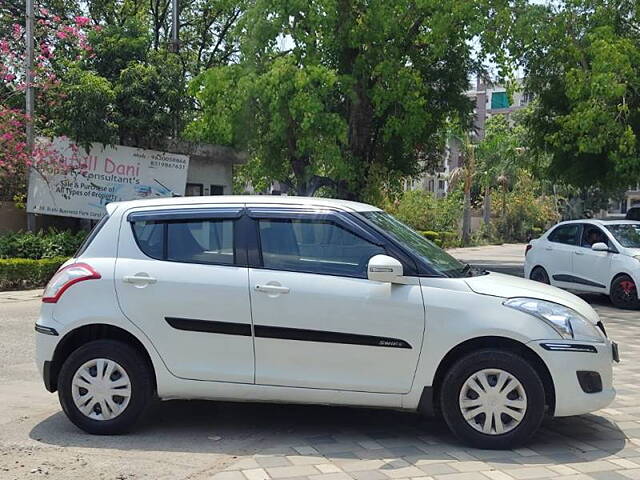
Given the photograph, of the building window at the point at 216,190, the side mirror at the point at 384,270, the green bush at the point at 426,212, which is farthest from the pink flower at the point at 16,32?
the green bush at the point at 426,212

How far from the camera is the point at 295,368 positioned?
5125 mm

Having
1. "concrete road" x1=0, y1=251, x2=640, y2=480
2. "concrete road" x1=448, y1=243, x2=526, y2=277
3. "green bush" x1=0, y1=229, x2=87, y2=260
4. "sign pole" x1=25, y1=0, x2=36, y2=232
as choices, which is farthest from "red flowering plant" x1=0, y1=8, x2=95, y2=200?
"concrete road" x1=0, y1=251, x2=640, y2=480

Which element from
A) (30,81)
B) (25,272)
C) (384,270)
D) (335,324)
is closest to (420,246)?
(384,270)

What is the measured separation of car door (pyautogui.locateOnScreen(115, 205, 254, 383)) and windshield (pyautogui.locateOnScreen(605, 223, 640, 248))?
9.11m

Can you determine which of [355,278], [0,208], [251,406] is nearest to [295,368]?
[355,278]

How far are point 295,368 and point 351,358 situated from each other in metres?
0.40

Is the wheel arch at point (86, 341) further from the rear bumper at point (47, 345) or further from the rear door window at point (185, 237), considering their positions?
the rear door window at point (185, 237)

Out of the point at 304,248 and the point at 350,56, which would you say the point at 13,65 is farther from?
the point at 304,248

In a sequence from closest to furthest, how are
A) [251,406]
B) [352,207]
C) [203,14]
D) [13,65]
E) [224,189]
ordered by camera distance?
1. [352,207]
2. [251,406]
3. [13,65]
4. [224,189]
5. [203,14]

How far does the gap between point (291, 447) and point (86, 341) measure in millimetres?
1678

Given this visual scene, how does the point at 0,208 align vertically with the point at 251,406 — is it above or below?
above

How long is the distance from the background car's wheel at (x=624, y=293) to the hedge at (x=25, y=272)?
1077 centimetres

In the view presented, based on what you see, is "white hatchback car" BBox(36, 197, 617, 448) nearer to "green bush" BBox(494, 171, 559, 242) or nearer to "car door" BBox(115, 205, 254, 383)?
"car door" BBox(115, 205, 254, 383)

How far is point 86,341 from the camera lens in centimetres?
542
